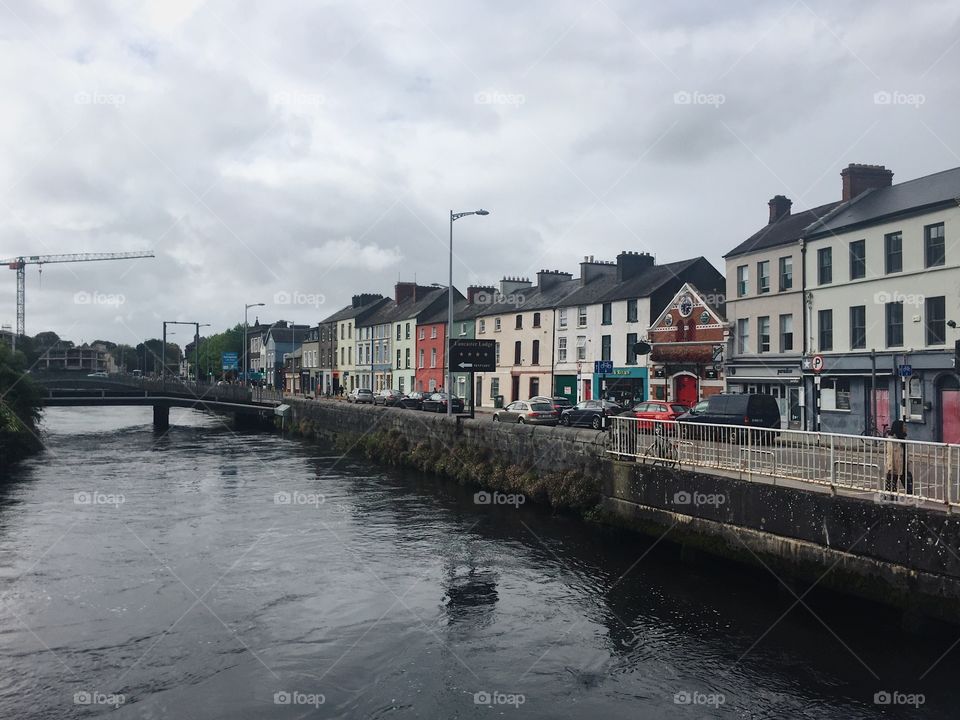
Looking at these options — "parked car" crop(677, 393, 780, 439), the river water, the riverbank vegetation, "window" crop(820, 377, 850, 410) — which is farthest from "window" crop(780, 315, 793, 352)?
the riverbank vegetation

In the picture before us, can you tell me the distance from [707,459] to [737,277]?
2402cm

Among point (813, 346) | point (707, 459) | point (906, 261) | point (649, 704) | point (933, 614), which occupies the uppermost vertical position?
point (906, 261)

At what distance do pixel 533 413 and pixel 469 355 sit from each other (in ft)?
19.3

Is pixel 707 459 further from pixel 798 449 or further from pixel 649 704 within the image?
pixel 649 704

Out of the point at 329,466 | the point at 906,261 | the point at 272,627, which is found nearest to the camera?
the point at 272,627

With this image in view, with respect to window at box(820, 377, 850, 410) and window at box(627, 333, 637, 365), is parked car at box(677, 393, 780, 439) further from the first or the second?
window at box(627, 333, 637, 365)

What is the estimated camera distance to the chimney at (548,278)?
61.3m

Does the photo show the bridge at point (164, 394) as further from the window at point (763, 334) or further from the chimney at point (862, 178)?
the chimney at point (862, 178)


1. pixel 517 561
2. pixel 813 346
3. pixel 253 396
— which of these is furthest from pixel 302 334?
pixel 517 561

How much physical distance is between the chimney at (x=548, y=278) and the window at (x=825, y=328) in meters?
28.7

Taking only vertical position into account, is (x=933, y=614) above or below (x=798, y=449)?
below

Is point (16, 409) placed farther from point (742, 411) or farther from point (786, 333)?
point (786, 333)

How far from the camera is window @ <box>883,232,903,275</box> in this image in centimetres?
3020

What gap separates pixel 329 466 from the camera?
1518 inches
